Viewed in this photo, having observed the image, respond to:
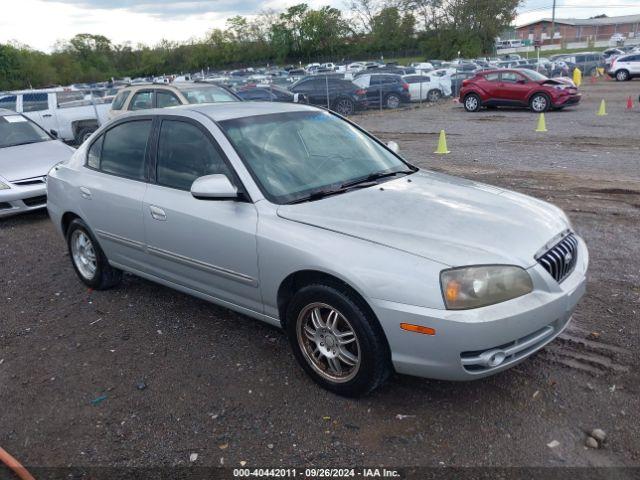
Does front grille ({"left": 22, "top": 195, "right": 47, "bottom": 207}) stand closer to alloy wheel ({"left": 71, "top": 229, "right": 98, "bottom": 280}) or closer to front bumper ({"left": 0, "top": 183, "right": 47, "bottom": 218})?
front bumper ({"left": 0, "top": 183, "right": 47, "bottom": 218})

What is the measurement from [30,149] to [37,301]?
458cm

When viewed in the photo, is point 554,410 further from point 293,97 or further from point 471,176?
point 293,97

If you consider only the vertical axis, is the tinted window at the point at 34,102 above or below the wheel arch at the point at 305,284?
above

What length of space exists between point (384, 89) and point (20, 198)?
18.8m

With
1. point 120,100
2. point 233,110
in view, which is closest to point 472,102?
point 120,100

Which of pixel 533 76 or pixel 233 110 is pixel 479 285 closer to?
pixel 233 110

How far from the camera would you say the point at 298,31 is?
105 metres

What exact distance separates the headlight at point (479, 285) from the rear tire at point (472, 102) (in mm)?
19884

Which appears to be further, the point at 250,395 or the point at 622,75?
the point at 622,75

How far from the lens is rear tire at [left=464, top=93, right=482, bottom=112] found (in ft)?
70.4

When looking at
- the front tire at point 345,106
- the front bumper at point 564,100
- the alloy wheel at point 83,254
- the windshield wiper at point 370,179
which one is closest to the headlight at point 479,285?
the windshield wiper at point 370,179

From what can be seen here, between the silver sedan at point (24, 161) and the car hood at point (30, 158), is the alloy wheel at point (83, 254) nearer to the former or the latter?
the silver sedan at point (24, 161)

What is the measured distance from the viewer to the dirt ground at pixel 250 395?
2.97 meters

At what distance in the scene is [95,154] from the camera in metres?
5.08
